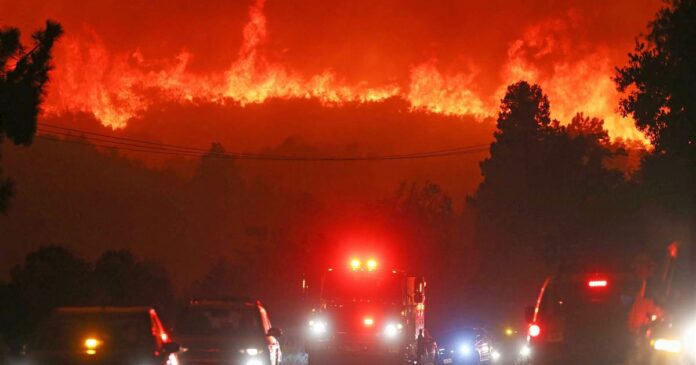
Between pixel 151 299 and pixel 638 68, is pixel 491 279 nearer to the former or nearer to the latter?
pixel 151 299

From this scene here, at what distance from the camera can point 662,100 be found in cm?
3603

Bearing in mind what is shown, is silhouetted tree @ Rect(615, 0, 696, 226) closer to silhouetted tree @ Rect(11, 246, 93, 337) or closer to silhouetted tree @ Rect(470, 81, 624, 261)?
silhouetted tree @ Rect(11, 246, 93, 337)

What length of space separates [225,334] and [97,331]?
4912mm

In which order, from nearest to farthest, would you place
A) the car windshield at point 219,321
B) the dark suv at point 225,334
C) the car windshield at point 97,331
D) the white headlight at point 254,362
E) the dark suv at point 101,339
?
1. the dark suv at point 101,339
2. the car windshield at point 97,331
3. the white headlight at point 254,362
4. the dark suv at point 225,334
5. the car windshield at point 219,321

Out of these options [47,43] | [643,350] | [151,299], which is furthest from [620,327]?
[151,299]

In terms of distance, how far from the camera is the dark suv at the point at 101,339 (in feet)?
49.3

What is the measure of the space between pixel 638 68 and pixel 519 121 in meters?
41.4

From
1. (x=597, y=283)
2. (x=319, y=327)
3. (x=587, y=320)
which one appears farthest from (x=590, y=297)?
(x=319, y=327)

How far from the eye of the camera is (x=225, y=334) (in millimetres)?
20422

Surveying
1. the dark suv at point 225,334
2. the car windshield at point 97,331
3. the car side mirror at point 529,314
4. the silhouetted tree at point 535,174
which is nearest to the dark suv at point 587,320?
the car side mirror at point 529,314

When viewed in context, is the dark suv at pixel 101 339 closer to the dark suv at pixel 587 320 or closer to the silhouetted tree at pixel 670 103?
the dark suv at pixel 587 320

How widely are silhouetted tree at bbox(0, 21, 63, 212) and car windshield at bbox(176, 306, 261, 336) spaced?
23.9ft

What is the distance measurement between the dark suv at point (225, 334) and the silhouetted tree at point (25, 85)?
7059mm

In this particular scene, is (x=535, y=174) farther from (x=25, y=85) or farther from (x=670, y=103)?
(x=25, y=85)
